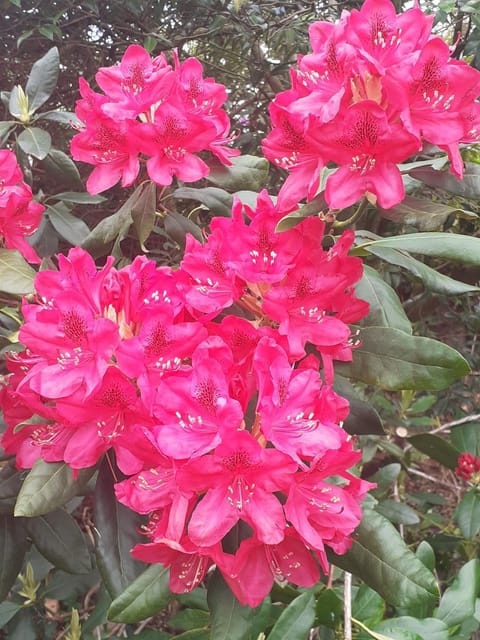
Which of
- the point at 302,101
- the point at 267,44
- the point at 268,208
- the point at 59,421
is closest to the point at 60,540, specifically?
the point at 59,421

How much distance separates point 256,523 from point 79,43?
6.95ft

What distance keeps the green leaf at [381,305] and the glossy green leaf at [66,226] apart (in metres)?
0.82

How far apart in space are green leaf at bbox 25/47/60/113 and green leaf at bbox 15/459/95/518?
1.01m

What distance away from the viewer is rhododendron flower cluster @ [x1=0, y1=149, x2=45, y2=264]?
1165 mm

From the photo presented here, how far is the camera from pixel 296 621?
3.45 ft

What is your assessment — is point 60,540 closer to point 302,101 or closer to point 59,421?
point 59,421

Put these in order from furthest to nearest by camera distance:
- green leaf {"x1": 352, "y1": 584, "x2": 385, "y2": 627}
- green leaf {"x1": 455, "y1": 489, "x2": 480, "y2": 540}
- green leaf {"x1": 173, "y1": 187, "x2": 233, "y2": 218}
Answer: green leaf {"x1": 455, "y1": 489, "x2": 480, "y2": 540} < green leaf {"x1": 173, "y1": 187, "x2": 233, "y2": 218} < green leaf {"x1": 352, "y1": 584, "x2": 385, "y2": 627}

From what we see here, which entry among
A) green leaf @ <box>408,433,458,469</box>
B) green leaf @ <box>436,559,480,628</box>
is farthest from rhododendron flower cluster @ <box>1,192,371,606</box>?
green leaf @ <box>408,433,458,469</box>

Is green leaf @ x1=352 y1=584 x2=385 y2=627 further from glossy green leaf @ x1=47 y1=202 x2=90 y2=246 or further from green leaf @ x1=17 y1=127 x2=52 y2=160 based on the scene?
green leaf @ x1=17 y1=127 x2=52 y2=160

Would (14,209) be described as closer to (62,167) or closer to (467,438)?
(62,167)

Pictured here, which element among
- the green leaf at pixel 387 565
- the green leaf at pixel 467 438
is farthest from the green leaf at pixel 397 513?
the green leaf at pixel 387 565

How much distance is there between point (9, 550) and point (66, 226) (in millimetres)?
820

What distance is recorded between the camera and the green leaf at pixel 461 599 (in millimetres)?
1253

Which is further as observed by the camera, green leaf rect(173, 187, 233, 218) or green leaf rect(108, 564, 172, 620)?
green leaf rect(173, 187, 233, 218)
